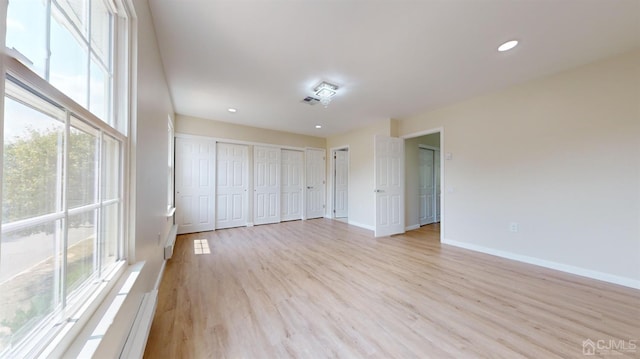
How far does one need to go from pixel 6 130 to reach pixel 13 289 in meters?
0.38

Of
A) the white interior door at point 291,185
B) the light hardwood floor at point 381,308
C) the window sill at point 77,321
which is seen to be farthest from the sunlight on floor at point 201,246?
the window sill at point 77,321

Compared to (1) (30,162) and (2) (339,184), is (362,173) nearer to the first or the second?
(2) (339,184)

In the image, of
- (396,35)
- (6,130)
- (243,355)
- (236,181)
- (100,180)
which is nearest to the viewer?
(6,130)

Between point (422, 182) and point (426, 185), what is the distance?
0.62ft

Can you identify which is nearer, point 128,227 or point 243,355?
point 128,227

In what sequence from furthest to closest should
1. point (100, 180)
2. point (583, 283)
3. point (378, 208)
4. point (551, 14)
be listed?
1. point (378, 208)
2. point (583, 283)
3. point (551, 14)
4. point (100, 180)

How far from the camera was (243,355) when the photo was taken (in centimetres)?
138

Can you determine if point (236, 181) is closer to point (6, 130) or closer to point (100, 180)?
point (100, 180)

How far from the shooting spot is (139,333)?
110 centimetres

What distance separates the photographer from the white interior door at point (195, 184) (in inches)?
173

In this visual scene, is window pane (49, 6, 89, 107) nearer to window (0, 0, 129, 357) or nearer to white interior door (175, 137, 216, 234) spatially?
window (0, 0, 129, 357)

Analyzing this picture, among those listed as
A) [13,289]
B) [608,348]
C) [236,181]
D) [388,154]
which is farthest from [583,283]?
[236,181]

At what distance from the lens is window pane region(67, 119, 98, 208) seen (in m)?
0.79

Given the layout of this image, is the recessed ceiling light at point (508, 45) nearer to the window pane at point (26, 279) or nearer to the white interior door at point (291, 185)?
the window pane at point (26, 279)
